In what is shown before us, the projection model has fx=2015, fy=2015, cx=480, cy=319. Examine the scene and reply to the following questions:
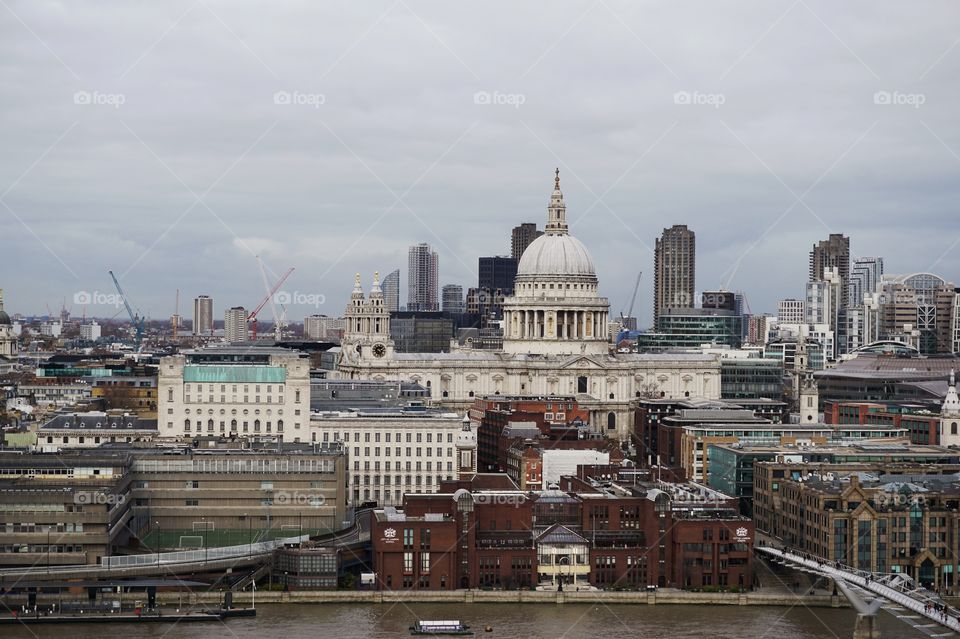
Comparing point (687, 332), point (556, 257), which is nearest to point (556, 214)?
point (556, 257)

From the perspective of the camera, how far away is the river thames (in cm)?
6531

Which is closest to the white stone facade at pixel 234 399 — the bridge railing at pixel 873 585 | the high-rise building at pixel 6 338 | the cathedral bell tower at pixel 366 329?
the bridge railing at pixel 873 585

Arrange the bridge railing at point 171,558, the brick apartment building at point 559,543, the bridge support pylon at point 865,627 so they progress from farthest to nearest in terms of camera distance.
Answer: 1. the brick apartment building at point 559,543
2. the bridge railing at point 171,558
3. the bridge support pylon at point 865,627

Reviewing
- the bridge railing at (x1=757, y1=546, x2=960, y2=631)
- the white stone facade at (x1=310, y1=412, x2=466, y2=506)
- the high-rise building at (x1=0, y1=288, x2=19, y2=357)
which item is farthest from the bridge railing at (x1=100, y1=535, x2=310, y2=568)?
the high-rise building at (x1=0, y1=288, x2=19, y2=357)

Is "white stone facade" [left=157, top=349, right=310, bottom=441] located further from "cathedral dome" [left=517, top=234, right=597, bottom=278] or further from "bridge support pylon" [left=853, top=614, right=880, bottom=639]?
"cathedral dome" [left=517, top=234, right=597, bottom=278]

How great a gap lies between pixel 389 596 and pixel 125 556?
9715 mm

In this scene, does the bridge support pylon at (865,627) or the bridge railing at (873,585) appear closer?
the bridge support pylon at (865,627)

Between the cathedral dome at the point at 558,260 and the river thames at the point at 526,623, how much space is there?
6198 cm

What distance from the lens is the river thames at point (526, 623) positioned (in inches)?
2571

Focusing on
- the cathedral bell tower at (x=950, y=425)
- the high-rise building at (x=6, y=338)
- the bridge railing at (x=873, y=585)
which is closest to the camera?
the bridge railing at (x=873, y=585)

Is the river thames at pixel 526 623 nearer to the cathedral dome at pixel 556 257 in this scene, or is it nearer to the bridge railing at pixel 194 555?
the bridge railing at pixel 194 555

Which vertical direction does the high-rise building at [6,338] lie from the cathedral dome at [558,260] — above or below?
below

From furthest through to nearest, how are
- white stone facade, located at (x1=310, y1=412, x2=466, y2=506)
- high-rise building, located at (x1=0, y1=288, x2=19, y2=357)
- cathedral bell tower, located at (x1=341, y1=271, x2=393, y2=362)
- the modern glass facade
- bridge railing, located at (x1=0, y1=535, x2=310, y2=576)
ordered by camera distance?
high-rise building, located at (x1=0, y1=288, x2=19, y2=357) < the modern glass facade < cathedral bell tower, located at (x1=341, y1=271, x2=393, y2=362) < white stone facade, located at (x1=310, y1=412, x2=466, y2=506) < bridge railing, located at (x1=0, y1=535, x2=310, y2=576)

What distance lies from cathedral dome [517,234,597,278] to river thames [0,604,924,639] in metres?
62.0
